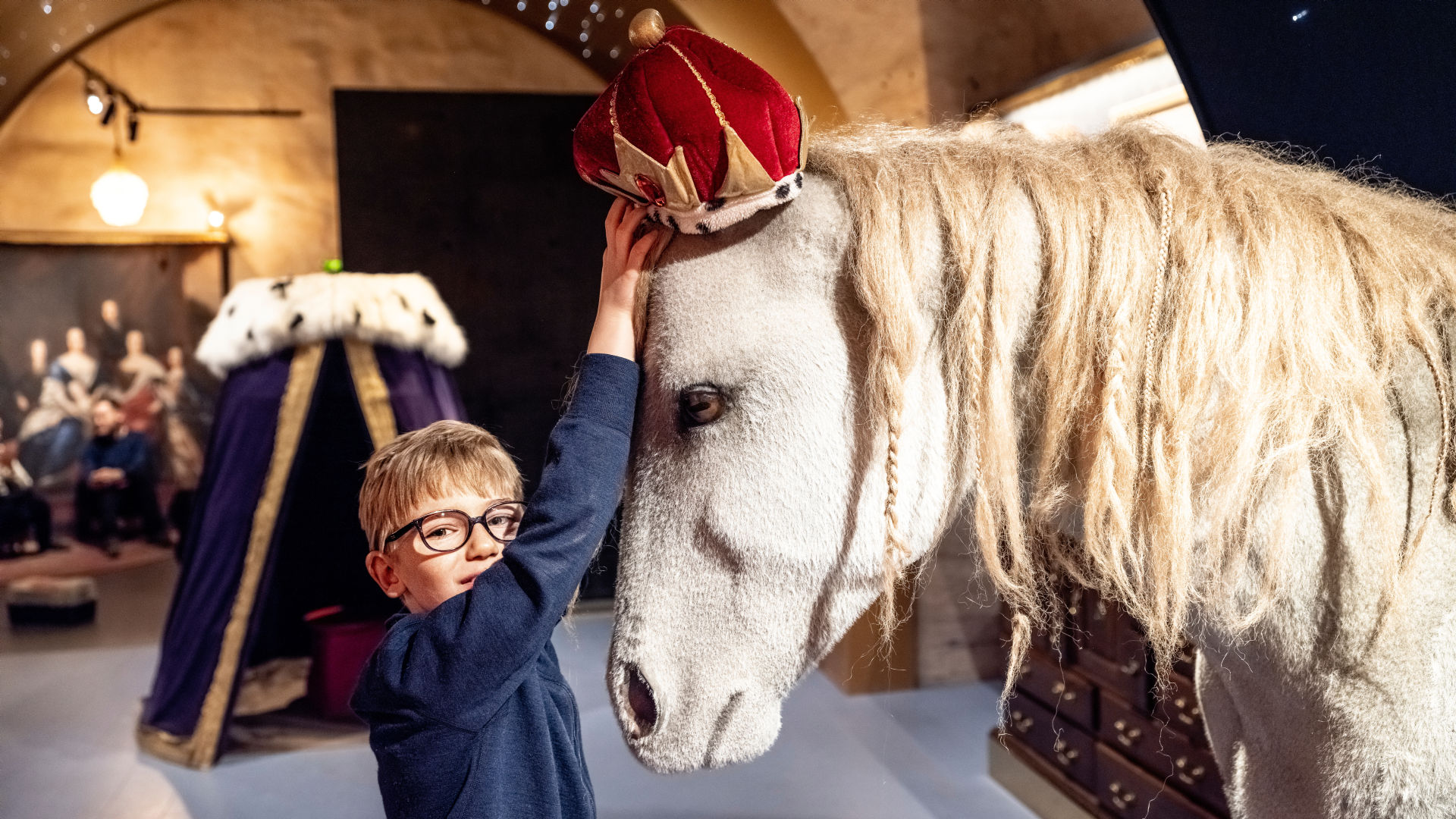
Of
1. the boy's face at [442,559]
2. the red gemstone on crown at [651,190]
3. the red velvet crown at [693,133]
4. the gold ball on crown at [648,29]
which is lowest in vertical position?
the boy's face at [442,559]

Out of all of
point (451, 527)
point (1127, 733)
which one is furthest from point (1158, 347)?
point (1127, 733)

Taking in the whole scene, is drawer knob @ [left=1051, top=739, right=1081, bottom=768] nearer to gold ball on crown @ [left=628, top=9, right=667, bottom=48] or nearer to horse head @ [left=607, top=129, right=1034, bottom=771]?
horse head @ [left=607, top=129, right=1034, bottom=771]

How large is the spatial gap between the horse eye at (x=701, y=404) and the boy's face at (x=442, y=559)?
0.78ft

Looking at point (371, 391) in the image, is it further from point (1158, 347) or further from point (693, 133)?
point (1158, 347)

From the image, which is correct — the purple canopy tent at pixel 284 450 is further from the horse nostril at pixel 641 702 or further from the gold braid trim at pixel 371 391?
the horse nostril at pixel 641 702

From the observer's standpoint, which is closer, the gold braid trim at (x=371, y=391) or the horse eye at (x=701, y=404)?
the horse eye at (x=701, y=404)

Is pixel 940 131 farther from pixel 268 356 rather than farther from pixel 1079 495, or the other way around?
pixel 268 356

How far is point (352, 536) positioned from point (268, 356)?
45 cm

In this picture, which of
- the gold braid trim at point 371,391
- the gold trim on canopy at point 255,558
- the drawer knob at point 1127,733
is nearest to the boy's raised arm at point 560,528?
the gold braid trim at point 371,391

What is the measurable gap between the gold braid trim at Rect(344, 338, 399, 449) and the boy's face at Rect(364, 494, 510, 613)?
110 centimetres

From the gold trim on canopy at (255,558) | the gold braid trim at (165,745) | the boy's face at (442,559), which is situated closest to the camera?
the boy's face at (442,559)

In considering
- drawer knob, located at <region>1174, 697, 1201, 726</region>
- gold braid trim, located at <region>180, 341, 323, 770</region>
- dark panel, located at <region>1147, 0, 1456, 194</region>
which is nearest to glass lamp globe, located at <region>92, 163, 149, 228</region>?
gold braid trim, located at <region>180, 341, 323, 770</region>

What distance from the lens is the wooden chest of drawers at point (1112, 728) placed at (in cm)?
160

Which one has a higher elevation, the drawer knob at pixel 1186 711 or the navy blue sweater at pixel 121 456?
the navy blue sweater at pixel 121 456
